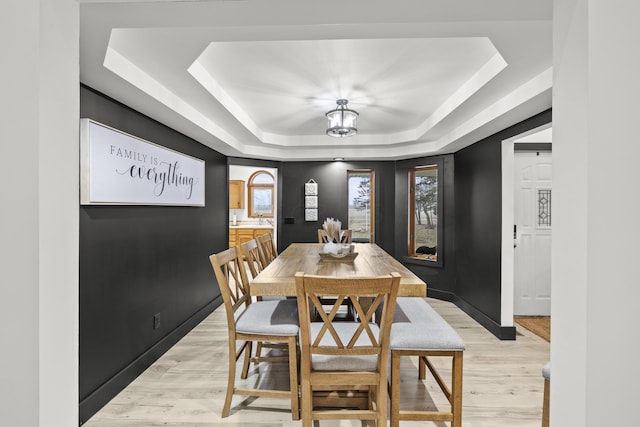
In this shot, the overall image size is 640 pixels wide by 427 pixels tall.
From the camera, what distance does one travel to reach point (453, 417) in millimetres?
1820

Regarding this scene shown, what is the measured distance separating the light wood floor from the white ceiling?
7.01 ft

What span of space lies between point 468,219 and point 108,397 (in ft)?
13.6

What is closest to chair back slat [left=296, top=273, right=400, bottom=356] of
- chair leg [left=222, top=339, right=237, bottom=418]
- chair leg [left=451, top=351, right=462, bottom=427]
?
chair leg [left=451, top=351, right=462, bottom=427]

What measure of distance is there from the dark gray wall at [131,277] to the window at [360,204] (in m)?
2.58

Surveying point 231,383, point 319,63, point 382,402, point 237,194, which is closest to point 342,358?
point 382,402

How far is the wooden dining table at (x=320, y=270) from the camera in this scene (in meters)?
1.94

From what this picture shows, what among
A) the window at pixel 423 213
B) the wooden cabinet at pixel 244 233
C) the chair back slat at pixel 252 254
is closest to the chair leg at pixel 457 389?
the chair back slat at pixel 252 254

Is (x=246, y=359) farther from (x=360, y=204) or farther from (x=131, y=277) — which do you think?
(x=360, y=204)

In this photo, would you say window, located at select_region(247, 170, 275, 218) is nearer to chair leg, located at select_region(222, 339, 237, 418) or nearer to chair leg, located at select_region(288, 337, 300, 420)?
chair leg, located at select_region(222, 339, 237, 418)

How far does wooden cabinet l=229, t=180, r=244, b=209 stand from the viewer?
8.09 meters

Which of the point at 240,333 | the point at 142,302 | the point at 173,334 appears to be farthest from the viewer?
the point at 173,334

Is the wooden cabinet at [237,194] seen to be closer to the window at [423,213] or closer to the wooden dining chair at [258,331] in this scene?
the window at [423,213]

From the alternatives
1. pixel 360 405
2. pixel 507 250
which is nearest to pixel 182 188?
pixel 360 405
